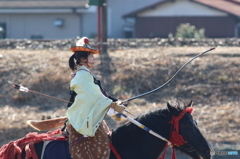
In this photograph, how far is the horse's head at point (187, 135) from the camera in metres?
6.33

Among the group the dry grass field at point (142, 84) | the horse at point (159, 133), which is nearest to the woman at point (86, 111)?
the horse at point (159, 133)

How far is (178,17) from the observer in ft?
107

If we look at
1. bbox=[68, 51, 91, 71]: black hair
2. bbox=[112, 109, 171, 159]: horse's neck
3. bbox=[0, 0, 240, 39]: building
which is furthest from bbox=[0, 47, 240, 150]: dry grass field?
bbox=[0, 0, 240, 39]: building

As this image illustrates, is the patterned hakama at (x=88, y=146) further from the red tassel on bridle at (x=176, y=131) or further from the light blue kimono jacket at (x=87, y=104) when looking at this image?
the red tassel on bridle at (x=176, y=131)

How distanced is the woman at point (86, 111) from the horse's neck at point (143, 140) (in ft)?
0.70

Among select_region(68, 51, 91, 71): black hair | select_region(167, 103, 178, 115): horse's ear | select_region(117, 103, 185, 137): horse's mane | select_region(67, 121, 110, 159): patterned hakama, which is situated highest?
select_region(68, 51, 91, 71): black hair

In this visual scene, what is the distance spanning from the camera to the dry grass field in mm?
12698

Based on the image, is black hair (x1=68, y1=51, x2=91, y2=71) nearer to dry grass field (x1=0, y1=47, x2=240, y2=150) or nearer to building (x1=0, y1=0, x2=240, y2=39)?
dry grass field (x1=0, y1=47, x2=240, y2=150)

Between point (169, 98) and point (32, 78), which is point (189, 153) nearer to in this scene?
point (169, 98)

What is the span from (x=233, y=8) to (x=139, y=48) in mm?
17194

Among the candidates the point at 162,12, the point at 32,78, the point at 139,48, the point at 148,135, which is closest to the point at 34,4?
the point at 162,12

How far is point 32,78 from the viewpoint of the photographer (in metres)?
14.7

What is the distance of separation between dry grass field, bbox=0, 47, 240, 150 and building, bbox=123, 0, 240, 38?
15548mm

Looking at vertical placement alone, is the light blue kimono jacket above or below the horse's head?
above
